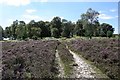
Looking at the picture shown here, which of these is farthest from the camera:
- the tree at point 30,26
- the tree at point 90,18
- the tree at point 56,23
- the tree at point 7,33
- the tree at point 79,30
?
the tree at point 7,33

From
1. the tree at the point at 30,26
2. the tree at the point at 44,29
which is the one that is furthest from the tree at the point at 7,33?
the tree at the point at 44,29

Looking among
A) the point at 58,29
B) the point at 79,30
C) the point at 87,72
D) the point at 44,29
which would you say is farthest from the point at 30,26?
the point at 87,72

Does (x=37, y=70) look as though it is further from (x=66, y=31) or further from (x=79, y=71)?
(x=66, y=31)

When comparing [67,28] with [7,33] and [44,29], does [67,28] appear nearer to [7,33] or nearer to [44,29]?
[44,29]

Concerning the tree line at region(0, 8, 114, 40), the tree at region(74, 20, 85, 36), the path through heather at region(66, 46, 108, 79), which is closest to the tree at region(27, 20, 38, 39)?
the tree line at region(0, 8, 114, 40)

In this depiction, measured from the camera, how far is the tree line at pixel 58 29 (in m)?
89.3

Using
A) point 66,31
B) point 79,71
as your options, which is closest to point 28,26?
point 66,31

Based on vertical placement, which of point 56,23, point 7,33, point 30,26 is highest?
point 56,23

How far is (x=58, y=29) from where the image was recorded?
413 ft

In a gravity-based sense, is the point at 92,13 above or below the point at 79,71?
above

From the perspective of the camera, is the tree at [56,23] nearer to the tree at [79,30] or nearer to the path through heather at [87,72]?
the tree at [79,30]

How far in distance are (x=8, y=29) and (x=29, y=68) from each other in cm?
12317

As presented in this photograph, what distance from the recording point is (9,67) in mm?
15414

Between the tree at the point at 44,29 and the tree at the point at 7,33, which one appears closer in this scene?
the tree at the point at 44,29
